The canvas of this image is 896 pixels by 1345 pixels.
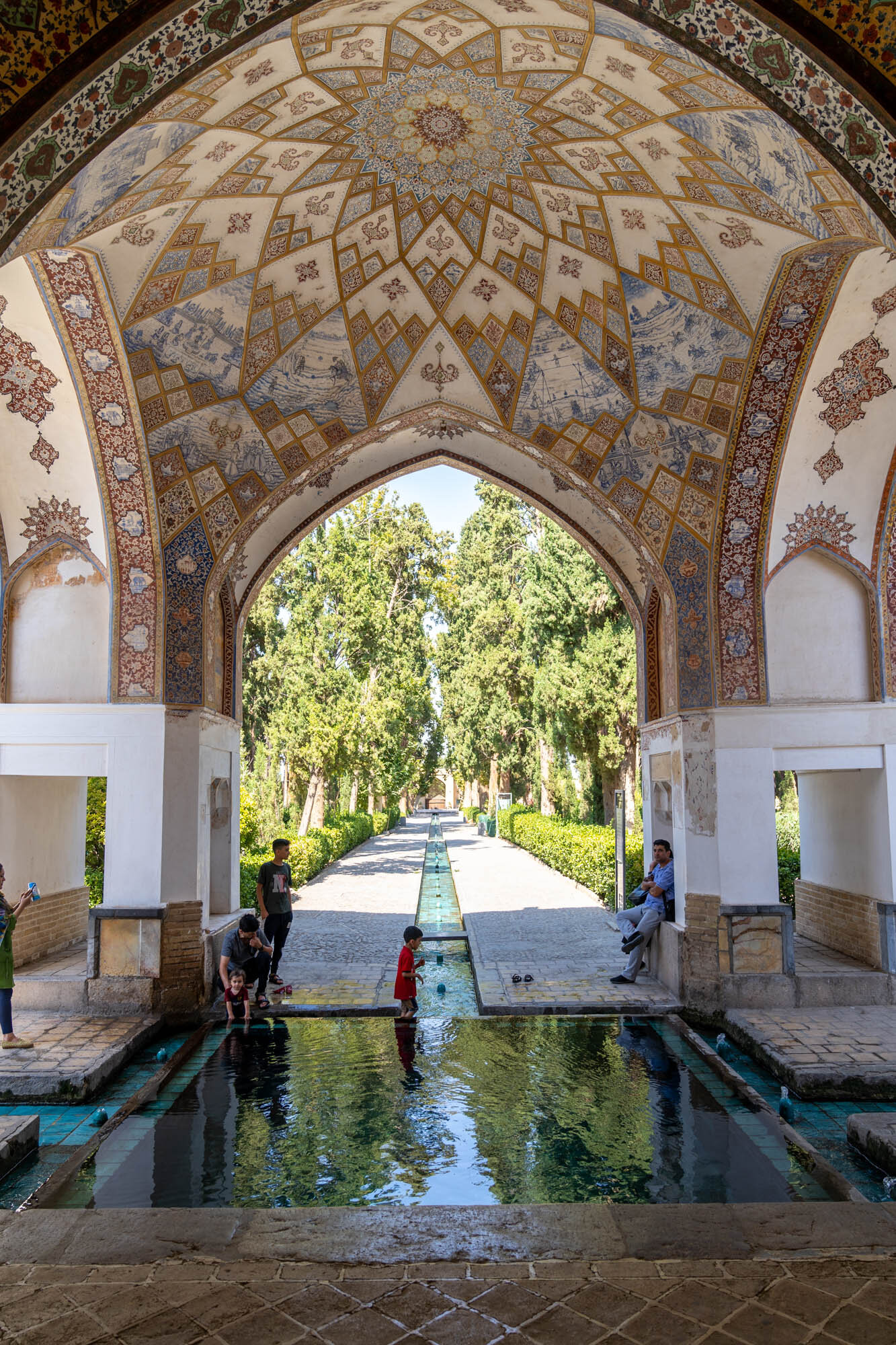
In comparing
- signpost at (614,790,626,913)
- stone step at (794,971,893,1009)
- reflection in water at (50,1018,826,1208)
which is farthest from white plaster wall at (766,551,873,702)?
signpost at (614,790,626,913)

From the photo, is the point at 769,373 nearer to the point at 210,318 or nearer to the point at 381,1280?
the point at 210,318

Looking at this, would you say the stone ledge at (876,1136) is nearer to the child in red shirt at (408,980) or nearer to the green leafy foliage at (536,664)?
the child in red shirt at (408,980)

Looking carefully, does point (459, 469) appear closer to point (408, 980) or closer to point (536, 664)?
point (408, 980)

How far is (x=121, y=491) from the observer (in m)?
7.15

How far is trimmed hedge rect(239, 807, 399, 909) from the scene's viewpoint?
12.6 metres

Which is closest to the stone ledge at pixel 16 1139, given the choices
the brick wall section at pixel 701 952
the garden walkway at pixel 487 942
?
the garden walkway at pixel 487 942

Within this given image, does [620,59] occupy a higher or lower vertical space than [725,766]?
higher

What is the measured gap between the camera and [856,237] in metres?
5.04

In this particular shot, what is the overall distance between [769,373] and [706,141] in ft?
6.05

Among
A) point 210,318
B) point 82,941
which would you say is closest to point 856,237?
point 210,318

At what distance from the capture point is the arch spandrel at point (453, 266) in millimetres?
5090

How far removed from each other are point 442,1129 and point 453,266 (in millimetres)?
5765

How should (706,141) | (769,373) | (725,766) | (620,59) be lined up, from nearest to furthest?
1. (620,59)
2. (706,141)
3. (769,373)
4. (725,766)

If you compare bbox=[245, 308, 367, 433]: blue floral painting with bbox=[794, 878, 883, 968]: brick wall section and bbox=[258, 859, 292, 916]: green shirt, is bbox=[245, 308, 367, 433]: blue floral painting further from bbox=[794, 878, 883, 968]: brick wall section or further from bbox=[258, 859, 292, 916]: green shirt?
bbox=[794, 878, 883, 968]: brick wall section
